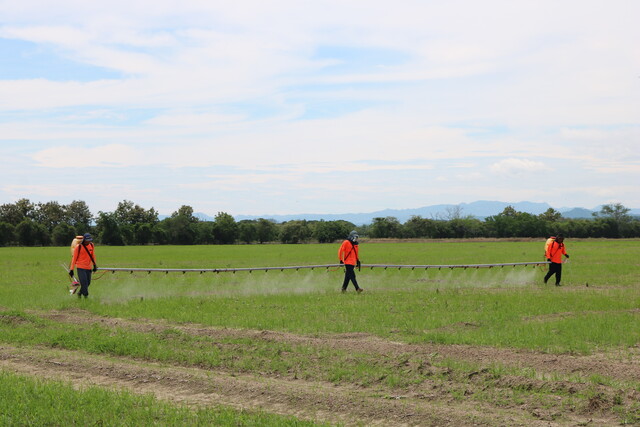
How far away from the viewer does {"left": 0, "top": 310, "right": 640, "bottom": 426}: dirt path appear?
714 centimetres

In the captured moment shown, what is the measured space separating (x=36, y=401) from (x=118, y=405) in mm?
1149

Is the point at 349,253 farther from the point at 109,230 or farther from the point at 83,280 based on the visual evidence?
the point at 109,230

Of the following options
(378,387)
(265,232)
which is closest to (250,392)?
(378,387)

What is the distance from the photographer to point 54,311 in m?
16.2

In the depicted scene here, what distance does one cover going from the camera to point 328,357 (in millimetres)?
9930

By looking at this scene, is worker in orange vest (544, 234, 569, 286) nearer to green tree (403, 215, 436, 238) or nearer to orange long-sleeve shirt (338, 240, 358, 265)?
orange long-sleeve shirt (338, 240, 358, 265)

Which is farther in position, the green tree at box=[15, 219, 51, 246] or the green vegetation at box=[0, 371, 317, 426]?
the green tree at box=[15, 219, 51, 246]

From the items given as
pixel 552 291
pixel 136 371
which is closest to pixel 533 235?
pixel 552 291

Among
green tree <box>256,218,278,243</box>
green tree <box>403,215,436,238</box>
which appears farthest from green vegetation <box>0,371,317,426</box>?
green tree <box>403,215,436,238</box>

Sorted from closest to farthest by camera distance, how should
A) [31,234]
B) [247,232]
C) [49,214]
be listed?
[31,234], [247,232], [49,214]

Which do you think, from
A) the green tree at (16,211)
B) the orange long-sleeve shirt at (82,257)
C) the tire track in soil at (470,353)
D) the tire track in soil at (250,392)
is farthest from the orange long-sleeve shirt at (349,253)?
the green tree at (16,211)

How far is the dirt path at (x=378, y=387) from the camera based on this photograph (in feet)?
23.4

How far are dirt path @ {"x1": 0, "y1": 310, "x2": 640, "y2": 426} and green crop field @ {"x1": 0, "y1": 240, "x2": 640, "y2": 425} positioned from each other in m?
0.03

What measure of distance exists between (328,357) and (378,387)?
169 cm
